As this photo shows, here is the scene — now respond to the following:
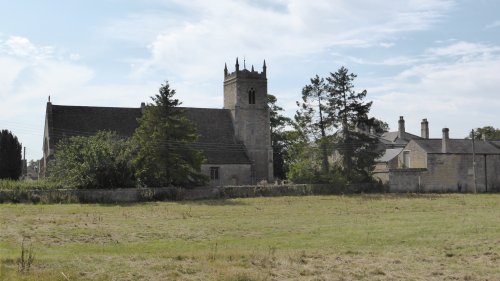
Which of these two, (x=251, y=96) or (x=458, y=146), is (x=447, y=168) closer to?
(x=458, y=146)

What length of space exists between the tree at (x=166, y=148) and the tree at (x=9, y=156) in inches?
541

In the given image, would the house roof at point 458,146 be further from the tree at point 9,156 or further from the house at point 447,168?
the tree at point 9,156

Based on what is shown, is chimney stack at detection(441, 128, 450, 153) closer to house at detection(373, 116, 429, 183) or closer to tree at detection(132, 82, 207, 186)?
house at detection(373, 116, 429, 183)

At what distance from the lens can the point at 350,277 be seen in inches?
481

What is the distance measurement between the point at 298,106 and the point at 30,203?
28551 millimetres

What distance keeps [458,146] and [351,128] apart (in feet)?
43.2

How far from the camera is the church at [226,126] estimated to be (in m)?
56.8

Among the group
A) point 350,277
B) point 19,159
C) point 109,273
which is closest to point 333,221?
point 350,277

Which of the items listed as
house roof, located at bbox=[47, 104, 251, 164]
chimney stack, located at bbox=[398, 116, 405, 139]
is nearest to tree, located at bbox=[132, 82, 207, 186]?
house roof, located at bbox=[47, 104, 251, 164]

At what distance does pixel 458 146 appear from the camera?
59156 mm

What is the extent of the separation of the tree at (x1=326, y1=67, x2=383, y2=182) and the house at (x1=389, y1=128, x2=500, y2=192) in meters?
3.27

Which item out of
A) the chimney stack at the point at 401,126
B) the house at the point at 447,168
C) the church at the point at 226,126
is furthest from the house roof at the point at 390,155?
the church at the point at 226,126

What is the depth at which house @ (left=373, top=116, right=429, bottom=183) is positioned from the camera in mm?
56638

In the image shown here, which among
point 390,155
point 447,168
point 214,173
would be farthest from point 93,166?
point 390,155
